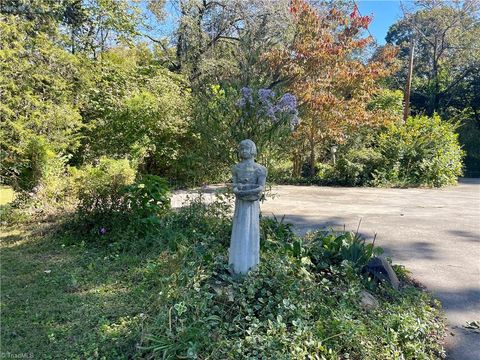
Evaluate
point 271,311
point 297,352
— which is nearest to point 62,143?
point 271,311

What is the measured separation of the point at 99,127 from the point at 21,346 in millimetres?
6022

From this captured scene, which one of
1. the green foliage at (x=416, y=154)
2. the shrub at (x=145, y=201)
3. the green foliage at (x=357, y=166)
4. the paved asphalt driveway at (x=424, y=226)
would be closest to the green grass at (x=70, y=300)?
the shrub at (x=145, y=201)

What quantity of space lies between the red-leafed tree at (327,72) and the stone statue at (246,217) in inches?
261

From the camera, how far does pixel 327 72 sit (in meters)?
9.50

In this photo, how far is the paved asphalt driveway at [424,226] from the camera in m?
3.18

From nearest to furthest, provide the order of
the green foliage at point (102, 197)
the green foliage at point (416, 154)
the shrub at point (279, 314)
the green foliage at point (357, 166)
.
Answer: the shrub at point (279, 314), the green foliage at point (102, 197), the green foliage at point (357, 166), the green foliage at point (416, 154)

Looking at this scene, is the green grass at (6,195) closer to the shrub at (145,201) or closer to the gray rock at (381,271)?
the shrub at (145,201)

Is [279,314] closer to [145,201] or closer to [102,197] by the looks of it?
[145,201]

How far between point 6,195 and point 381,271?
6188 millimetres

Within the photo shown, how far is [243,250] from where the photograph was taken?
108 inches

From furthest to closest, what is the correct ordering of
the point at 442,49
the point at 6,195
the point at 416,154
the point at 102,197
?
the point at 442,49 < the point at 416,154 < the point at 6,195 < the point at 102,197

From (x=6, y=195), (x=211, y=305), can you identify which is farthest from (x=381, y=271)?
(x=6, y=195)

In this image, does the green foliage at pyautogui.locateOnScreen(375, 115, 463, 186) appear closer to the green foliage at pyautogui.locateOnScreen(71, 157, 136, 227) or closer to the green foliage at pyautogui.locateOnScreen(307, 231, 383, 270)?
the green foliage at pyautogui.locateOnScreen(307, 231, 383, 270)

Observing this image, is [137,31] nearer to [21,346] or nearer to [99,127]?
[99,127]
